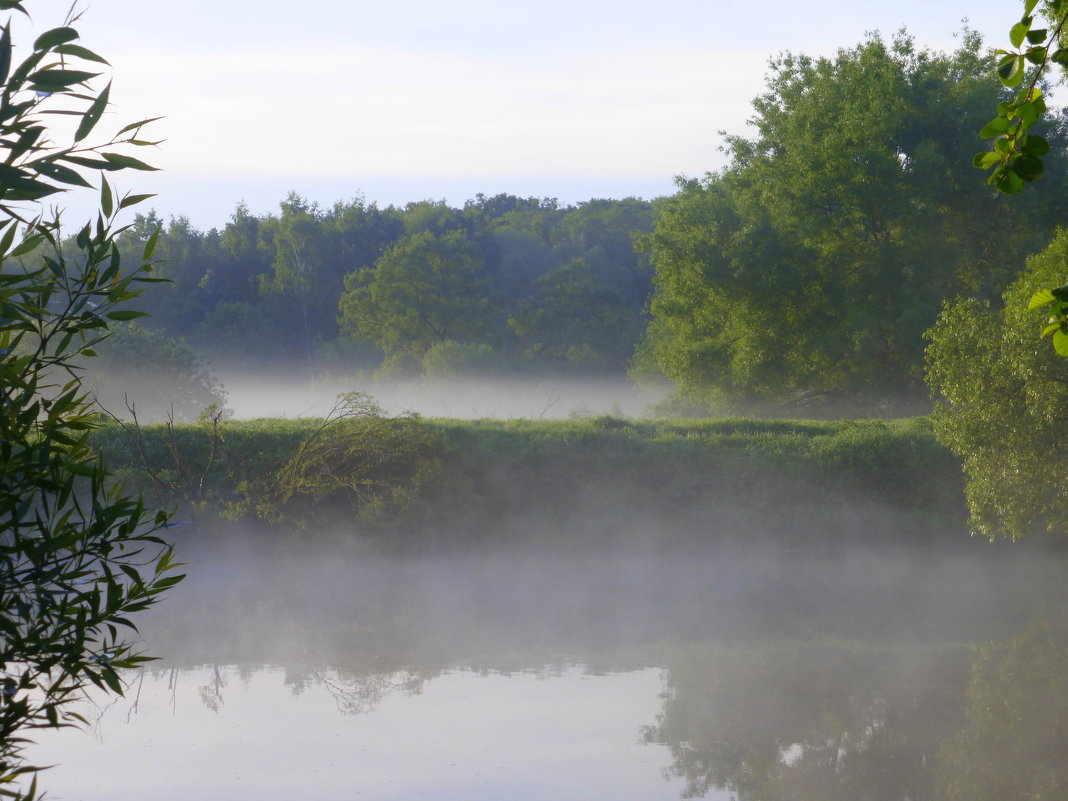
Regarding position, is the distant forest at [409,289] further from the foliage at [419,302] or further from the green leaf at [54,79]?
the green leaf at [54,79]

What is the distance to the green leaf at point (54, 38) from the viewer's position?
204cm

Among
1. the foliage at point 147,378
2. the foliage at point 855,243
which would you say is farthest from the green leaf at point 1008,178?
the foliage at point 147,378

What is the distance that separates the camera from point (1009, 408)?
9562 mm

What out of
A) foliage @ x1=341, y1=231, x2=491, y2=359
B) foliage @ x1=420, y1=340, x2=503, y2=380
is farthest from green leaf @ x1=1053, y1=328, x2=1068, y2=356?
foliage @ x1=341, y1=231, x2=491, y2=359

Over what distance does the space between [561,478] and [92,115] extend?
11.7 metres

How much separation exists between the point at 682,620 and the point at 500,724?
140 inches

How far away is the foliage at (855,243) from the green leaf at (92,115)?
Answer: 19225 mm

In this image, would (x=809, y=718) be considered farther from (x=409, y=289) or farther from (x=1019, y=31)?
(x=409, y=289)

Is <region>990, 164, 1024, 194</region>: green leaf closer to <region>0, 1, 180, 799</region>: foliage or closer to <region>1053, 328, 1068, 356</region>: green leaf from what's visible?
<region>1053, 328, 1068, 356</region>: green leaf

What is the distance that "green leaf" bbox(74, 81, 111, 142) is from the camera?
2.11m

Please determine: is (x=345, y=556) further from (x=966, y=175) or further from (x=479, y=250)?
(x=479, y=250)

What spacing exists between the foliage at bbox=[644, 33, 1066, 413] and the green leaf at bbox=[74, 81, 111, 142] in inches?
757

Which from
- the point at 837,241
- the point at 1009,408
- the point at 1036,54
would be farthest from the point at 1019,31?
the point at 837,241

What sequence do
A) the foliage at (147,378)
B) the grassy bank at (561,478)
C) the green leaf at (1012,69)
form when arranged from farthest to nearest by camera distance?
the foliage at (147,378) < the grassy bank at (561,478) < the green leaf at (1012,69)
